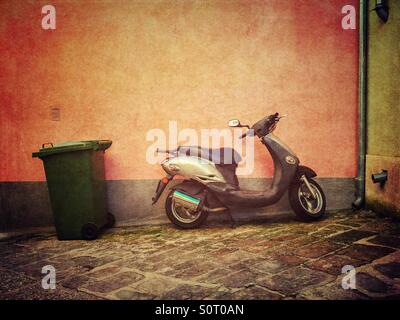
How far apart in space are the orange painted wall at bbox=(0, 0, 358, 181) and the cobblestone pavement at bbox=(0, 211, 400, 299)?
1.23m

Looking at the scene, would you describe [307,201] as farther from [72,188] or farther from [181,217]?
[72,188]

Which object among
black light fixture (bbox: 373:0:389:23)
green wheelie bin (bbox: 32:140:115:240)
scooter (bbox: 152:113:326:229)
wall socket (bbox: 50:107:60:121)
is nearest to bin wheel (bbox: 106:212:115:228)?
green wheelie bin (bbox: 32:140:115:240)

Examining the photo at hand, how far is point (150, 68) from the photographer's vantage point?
5395 millimetres

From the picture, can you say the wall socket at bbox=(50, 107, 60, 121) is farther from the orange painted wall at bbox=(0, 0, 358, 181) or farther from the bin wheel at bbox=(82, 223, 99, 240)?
the bin wheel at bbox=(82, 223, 99, 240)

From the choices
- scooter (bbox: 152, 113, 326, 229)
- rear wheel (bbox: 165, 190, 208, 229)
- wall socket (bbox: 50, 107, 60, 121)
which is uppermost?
wall socket (bbox: 50, 107, 60, 121)

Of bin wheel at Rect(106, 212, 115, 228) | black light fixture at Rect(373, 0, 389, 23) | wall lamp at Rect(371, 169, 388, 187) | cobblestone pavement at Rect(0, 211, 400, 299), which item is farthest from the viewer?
bin wheel at Rect(106, 212, 115, 228)

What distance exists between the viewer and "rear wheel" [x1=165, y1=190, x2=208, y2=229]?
4.93 m

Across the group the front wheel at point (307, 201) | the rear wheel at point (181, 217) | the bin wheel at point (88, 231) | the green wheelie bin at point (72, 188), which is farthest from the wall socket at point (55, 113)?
the front wheel at point (307, 201)

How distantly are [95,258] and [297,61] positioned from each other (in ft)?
13.4

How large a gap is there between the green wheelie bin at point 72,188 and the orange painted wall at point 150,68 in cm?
84
